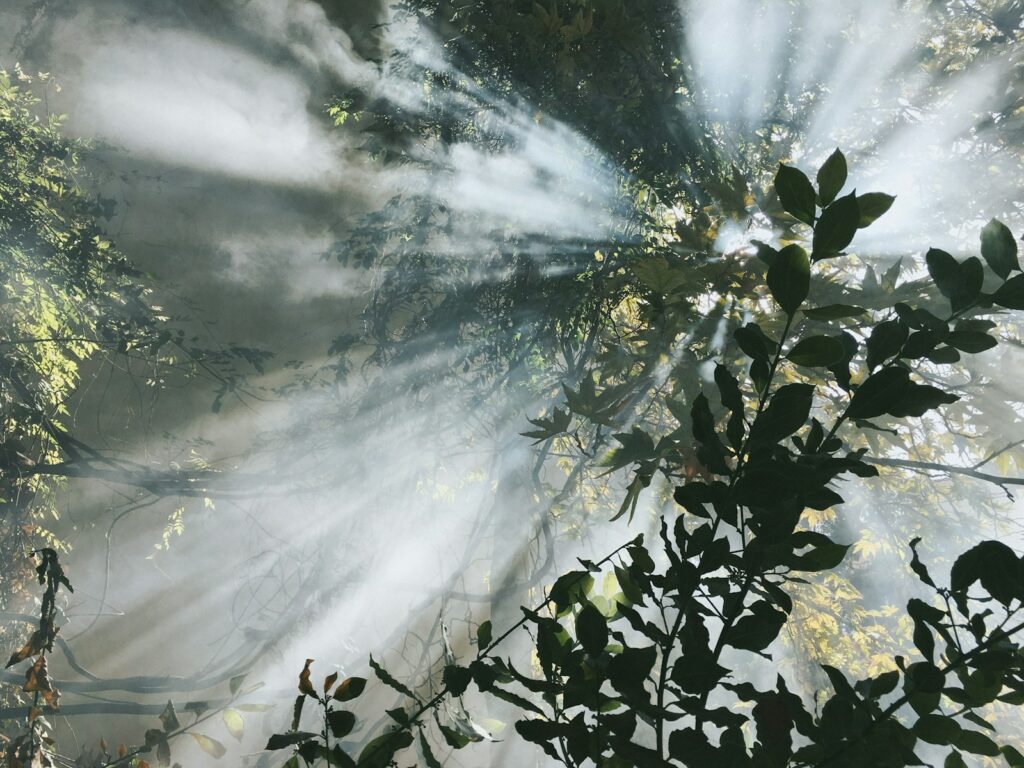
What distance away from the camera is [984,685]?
0.31 meters

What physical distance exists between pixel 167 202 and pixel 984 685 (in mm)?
5015

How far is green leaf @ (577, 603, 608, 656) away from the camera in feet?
1.03

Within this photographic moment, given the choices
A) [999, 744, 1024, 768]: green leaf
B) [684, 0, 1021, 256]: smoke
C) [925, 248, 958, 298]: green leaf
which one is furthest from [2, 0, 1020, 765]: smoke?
[999, 744, 1024, 768]: green leaf

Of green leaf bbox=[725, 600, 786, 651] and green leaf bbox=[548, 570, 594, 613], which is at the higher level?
green leaf bbox=[548, 570, 594, 613]

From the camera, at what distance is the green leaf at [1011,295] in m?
0.28

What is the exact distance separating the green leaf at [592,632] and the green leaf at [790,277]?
0.19m

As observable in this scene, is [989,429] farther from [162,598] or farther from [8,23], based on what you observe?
[8,23]

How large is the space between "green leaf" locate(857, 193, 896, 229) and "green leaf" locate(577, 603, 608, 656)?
0.80 feet

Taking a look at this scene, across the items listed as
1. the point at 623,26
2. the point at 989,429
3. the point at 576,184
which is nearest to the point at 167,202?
the point at 576,184

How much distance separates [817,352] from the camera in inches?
11.2

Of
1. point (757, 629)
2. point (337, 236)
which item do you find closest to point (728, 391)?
point (757, 629)

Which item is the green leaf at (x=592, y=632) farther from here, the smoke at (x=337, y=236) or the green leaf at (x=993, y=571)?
the smoke at (x=337, y=236)

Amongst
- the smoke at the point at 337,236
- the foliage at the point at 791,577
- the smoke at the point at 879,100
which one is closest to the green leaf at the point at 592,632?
the foliage at the point at 791,577

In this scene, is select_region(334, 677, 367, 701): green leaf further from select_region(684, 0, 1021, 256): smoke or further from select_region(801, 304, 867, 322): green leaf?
select_region(684, 0, 1021, 256): smoke
